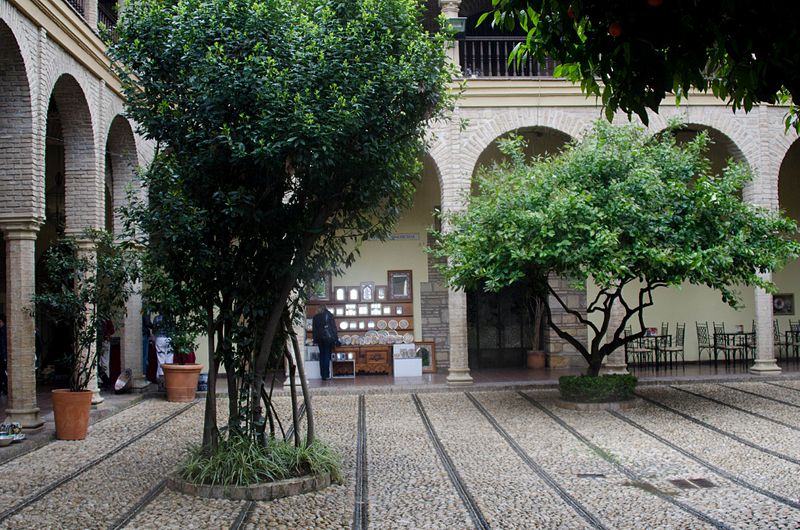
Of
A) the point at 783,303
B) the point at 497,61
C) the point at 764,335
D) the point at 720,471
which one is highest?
the point at 497,61

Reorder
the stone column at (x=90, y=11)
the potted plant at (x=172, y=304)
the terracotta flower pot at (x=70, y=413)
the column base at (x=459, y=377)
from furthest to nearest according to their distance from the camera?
1. the column base at (x=459, y=377)
2. the stone column at (x=90, y=11)
3. the terracotta flower pot at (x=70, y=413)
4. the potted plant at (x=172, y=304)

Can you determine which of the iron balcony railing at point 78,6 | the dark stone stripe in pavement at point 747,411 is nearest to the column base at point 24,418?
the iron balcony railing at point 78,6

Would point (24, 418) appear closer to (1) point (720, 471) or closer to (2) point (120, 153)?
(2) point (120, 153)

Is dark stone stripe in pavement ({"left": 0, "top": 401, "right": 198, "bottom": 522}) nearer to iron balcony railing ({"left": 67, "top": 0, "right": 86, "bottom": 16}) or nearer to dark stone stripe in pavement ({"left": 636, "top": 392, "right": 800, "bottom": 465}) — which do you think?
iron balcony railing ({"left": 67, "top": 0, "right": 86, "bottom": 16})

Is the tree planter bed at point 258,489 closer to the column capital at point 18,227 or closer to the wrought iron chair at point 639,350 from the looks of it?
the column capital at point 18,227

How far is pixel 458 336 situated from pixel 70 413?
7.51 meters

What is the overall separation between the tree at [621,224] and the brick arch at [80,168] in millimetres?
5586

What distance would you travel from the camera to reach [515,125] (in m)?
16.3

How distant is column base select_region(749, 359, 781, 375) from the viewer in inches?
634

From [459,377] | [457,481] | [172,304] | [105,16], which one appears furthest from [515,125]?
[172,304]

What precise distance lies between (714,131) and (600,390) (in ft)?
26.2

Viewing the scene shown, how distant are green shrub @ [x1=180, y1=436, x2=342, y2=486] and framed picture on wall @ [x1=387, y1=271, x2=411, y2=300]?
1026 cm

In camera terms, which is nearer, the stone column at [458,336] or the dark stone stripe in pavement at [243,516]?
the dark stone stripe in pavement at [243,516]

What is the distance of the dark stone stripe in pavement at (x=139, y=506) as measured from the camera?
6.50 metres
